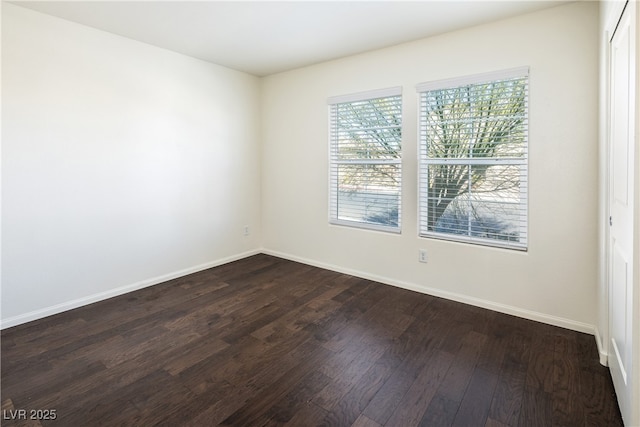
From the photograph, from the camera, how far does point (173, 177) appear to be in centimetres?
375

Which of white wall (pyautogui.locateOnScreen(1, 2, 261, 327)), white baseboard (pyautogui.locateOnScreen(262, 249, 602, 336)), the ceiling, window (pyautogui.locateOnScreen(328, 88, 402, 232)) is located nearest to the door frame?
white baseboard (pyautogui.locateOnScreen(262, 249, 602, 336))

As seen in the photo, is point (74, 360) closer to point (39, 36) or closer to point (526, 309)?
point (39, 36)

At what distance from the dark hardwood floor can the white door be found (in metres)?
0.29

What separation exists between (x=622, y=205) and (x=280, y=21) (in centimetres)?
273

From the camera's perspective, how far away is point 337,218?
13.4ft

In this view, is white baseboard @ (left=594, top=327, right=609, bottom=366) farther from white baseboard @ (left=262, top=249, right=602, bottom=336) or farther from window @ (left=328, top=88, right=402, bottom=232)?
window @ (left=328, top=88, right=402, bottom=232)

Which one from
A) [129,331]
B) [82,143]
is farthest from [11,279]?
[82,143]

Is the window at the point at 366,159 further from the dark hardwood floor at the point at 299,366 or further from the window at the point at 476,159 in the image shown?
the dark hardwood floor at the point at 299,366

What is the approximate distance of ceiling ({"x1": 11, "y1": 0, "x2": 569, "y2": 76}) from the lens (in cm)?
259

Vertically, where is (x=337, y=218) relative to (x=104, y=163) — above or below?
below

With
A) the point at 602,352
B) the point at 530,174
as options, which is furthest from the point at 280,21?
the point at 602,352

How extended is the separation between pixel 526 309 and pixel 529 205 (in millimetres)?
873

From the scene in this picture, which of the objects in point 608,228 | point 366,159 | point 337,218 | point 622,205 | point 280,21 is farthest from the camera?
point 337,218

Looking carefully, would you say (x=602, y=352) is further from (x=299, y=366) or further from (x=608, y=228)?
(x=299, y=366)
